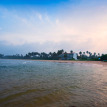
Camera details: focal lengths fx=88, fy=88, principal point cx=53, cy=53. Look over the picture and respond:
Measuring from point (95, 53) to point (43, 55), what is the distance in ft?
237

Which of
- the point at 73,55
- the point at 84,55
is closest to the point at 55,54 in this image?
the point at 73,55

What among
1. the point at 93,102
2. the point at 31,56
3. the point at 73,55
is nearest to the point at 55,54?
the point at 73,55

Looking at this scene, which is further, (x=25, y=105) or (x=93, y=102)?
(x=93, y=102)

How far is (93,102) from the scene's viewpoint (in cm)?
434

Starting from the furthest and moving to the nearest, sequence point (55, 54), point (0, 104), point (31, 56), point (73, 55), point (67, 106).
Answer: point (31, 56), point (55, 54), point (73, 55), point (0, 104), point (67, 106)

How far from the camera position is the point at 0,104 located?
164 inches

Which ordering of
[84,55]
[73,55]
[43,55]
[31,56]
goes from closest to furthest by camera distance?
1. [73,55]
2. [84,55]
3. [43,55]
4. [31,56]

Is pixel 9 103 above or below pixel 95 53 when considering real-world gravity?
below

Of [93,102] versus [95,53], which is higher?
[95,53]

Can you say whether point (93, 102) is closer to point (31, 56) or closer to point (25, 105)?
point (25, 105)

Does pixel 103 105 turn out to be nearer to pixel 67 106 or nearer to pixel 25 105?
pixel 67 106

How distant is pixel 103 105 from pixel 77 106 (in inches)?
47.9

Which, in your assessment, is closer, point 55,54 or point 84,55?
point 84,55

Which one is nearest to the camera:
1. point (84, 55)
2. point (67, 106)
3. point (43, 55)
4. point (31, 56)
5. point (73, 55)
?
point (67, 106)
